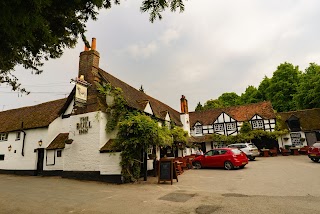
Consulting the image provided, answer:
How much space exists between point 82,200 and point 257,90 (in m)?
48.4

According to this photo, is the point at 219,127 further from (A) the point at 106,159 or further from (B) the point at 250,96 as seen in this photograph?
(A) the point at 106,159

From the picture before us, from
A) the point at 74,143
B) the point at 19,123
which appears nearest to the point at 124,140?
the point at 74,143

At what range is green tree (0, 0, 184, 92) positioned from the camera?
295cm

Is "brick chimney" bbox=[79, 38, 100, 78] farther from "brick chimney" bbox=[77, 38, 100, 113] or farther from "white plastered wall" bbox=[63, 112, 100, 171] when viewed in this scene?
"white plastered wall" bbox=[63, 112, 100, 171]

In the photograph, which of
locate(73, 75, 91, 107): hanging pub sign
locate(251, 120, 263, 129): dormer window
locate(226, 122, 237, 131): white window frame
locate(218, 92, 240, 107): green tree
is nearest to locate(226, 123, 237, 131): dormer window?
locate(226, 122, 237, 131): white window frame

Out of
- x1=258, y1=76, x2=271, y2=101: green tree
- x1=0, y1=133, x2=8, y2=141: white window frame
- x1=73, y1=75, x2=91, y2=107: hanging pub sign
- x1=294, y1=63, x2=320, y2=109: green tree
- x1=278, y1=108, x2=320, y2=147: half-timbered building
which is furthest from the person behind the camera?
x1=258, y1=76, x2=271, y2=101: green tree

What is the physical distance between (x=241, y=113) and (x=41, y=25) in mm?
33206

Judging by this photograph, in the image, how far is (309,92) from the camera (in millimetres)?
34281

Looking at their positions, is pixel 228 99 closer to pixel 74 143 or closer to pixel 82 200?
pixel 74 143

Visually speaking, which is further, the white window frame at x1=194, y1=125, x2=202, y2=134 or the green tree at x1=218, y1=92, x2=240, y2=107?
the green tree at x1=218, y1=92, x2=240, y2=107

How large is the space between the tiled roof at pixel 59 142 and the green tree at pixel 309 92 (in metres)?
35.9

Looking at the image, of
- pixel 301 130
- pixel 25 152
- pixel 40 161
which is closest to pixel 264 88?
pixel 301 130

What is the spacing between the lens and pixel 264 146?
29453mm

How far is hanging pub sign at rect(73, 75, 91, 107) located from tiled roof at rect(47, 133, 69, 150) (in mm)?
3625
